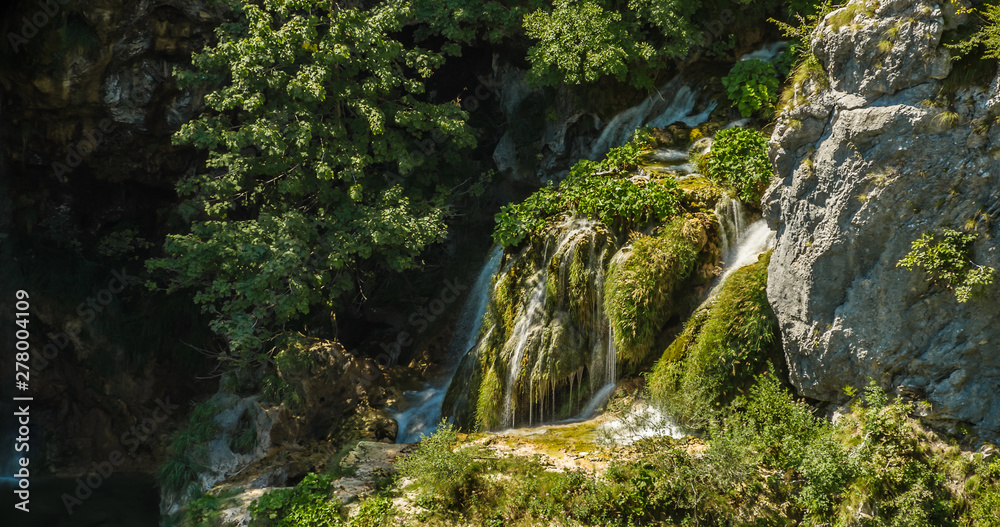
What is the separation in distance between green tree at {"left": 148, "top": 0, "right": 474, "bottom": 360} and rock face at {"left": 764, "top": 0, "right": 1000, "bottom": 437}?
233 inches

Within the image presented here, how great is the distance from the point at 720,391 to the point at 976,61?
4.06 metres

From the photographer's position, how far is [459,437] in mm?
8672

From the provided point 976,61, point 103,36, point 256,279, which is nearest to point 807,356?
point 976,61

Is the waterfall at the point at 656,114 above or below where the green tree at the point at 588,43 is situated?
below

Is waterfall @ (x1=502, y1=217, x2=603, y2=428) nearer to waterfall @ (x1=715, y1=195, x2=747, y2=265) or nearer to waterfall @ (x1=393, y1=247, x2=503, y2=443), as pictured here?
waterfall @ (x1=393, y1=247, x2=503, y2=443)

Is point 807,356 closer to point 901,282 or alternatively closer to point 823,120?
point 901,282

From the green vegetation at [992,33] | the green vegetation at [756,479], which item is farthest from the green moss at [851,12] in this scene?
the green vegetation at [756,479]

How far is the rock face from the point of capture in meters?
6.05

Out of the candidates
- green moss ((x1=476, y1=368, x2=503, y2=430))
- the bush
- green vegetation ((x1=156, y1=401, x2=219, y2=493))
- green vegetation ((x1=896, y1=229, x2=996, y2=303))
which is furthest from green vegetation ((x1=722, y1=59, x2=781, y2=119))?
green vegetation ((x1=156, y1=401, x2=219, y2=493))

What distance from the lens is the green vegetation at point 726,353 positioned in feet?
25.2

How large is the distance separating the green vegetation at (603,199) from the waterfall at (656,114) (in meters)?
1.43

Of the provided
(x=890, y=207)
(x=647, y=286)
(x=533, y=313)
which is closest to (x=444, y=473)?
(x=533, y=313)

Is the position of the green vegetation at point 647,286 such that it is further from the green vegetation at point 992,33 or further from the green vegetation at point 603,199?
the green vegetation at point 992,33

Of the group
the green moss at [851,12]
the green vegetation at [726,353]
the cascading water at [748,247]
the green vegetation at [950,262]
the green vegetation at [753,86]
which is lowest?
the green vegetation at [726,353]
